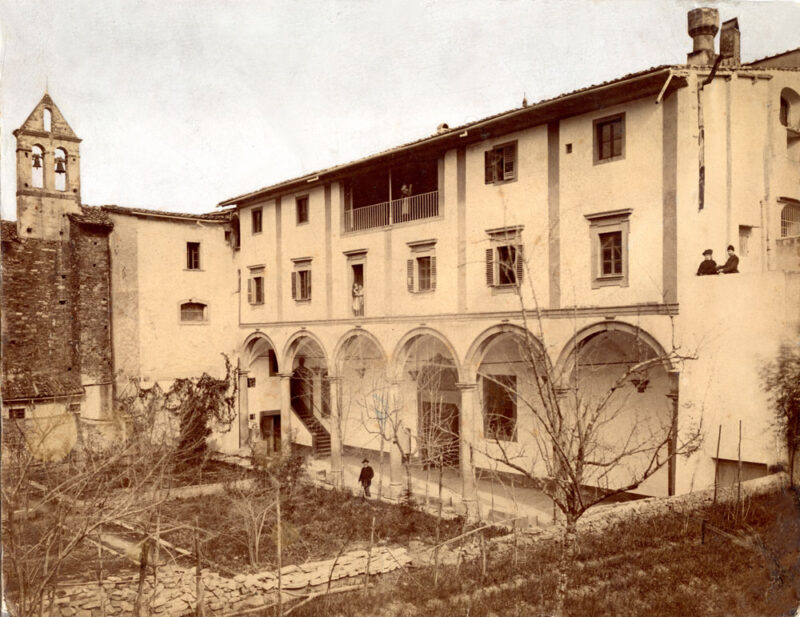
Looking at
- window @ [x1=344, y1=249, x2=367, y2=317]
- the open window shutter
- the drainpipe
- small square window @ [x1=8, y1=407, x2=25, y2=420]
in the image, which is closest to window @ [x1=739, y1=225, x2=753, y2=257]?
the drainpipe

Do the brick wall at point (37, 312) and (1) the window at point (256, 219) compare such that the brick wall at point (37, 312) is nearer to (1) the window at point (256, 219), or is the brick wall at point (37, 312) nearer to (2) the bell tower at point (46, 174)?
(2) the bell tower at point (46, 174)

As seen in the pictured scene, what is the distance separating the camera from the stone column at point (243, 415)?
21.2 metres

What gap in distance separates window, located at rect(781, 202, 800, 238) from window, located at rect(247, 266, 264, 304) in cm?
1359

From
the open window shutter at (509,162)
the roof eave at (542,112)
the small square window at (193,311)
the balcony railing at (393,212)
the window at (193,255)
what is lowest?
the small square window at (193,311)

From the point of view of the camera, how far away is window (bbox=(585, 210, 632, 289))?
12055 mm

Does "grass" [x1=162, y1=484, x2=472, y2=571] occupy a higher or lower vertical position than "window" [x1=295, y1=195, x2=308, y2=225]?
lower

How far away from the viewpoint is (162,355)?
16.5 metres

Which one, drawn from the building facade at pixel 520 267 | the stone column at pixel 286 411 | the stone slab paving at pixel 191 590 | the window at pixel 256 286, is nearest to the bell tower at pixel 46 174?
the building facade at pixel 520 267

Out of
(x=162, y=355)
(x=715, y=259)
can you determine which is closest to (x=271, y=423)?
(x=162, y=355)

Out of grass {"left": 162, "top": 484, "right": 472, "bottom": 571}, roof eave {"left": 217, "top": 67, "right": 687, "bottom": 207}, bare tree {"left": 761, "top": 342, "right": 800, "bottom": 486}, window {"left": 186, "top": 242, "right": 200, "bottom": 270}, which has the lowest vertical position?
grass {"left": 162, "top": 484, "right": 472, "bottom": 571}

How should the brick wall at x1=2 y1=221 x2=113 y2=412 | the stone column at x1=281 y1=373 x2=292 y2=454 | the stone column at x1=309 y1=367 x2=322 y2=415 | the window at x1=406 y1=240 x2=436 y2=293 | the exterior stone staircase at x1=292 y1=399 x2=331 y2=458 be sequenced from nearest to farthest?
the brick wall at x1=2 y1=221 x2=113 y2=412
the window at x1=406 y1=240 x2=436 y2=293
the stone column at x1=281 y1=373 x2=292 y2=454
the stone column at x1=309 y1=367 x2=322 y2=415
the exterior stone staircase at x1=292 y1=399 x2=331 y2=458

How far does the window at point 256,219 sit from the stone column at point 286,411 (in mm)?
4614

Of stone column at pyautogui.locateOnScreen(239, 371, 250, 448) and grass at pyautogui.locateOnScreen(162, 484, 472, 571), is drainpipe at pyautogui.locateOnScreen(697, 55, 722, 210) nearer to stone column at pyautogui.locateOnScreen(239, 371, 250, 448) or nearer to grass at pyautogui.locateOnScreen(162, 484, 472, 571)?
grass at pyautogui.locateOnScreen(162, 484, 472, 571)

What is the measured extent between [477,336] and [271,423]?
1127 cm
